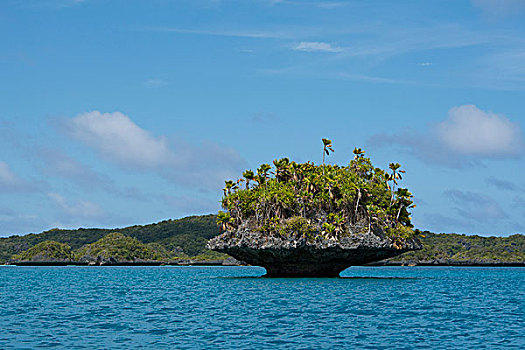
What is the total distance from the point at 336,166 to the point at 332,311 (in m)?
40.7

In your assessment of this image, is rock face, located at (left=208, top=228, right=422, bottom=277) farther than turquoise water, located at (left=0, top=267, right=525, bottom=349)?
Yes

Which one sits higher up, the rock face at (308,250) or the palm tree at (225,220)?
the palm tree at (225,220)

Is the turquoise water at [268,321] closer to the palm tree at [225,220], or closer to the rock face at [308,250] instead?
the rock face at [308,250]

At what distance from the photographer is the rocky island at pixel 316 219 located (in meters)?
74.3

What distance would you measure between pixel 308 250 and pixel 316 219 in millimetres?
3939

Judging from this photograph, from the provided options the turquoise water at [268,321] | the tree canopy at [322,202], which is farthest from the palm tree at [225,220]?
the turquoise water at [268,321]

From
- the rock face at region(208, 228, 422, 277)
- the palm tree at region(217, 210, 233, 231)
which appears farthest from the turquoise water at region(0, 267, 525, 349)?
the palm tree at region(217, 210, 233, 231)

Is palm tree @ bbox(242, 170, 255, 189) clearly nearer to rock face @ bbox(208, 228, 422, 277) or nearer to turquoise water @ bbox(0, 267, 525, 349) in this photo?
rock face @ bbox(208, 228, 422, 277)

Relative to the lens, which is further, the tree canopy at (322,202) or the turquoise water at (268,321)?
the tree canopy at (322,202)

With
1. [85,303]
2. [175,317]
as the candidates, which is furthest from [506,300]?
[85,303]

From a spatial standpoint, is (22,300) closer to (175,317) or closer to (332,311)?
(175,317)

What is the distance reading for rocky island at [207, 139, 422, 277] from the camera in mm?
74312

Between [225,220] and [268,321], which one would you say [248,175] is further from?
[268,321]

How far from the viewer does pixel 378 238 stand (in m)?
73.8
